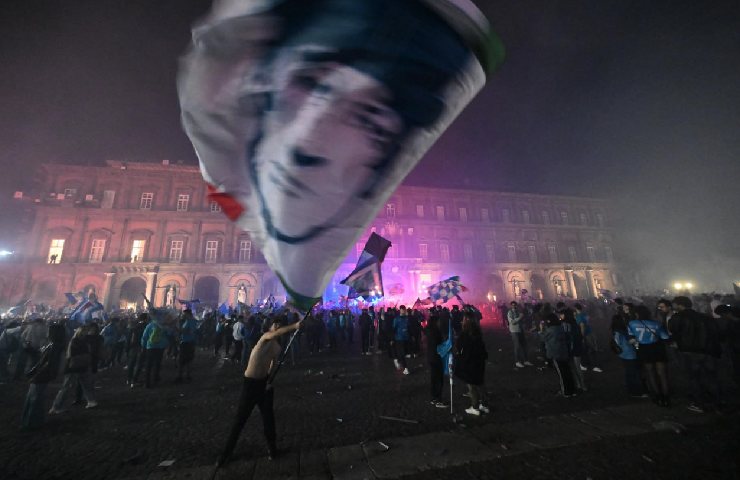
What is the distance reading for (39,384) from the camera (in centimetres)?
475

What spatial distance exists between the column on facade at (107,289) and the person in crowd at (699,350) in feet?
A: 115

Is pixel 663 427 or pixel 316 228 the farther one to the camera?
pixel 663 427

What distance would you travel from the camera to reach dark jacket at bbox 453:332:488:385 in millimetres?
4746

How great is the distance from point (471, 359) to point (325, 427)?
2.58 metres

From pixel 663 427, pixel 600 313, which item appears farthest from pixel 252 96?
pixel 600 313

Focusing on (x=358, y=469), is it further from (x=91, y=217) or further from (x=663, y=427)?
(x=91, y=217)

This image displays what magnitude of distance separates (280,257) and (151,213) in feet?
112

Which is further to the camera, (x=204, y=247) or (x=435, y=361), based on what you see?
(x=204, y=247)

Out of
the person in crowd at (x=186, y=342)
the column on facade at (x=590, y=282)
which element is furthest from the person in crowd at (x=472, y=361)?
the column on facade at (x=590, y=282)

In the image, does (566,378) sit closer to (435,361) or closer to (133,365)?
(435,361)

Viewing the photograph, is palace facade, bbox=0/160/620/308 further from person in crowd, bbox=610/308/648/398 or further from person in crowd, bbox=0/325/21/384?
person in crowd, bbox=610/308/648/398

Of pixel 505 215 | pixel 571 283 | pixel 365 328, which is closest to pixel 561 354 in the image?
pixel 365 328

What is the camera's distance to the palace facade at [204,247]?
85.8 ft

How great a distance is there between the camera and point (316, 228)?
2068mm
